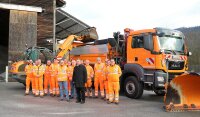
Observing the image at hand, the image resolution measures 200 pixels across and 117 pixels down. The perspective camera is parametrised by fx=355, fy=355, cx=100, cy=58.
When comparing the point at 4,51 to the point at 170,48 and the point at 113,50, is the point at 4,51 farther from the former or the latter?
the point at 170,48

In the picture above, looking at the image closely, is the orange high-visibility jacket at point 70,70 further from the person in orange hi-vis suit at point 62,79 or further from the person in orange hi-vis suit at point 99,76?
the person in orange hi-vis suit at point 99,76

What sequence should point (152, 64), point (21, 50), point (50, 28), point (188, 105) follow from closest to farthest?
point (188, 105) < point (152, 64) < point (21, 50) < point (50, 28)

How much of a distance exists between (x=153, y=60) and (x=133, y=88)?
59.6 inches

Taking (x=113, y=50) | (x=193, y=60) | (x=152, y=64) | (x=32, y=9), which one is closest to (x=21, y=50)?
(x=32, y=9)

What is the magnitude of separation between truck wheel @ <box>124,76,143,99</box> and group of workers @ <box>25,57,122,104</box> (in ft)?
3.14

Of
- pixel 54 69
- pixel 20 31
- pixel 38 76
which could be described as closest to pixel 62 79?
pixel 54 69

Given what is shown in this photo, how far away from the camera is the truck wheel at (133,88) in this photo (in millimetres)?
14133

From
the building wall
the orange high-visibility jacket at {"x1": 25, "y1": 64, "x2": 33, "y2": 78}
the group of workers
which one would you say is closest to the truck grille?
the group of workers

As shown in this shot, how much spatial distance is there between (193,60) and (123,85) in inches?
936

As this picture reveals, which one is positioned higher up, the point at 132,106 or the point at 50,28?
the point at 50,28

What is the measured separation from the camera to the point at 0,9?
24359 mm

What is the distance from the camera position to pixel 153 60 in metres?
13.8

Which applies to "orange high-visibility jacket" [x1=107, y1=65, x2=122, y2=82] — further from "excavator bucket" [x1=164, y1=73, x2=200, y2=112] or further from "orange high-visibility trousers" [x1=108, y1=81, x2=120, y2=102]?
"excavator bucket" [x1=164, y1=73, x2=200, y2=112]

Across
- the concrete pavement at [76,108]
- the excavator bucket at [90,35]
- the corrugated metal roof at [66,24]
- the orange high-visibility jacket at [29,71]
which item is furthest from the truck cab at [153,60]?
the corrugated metal roof at [66,24]
